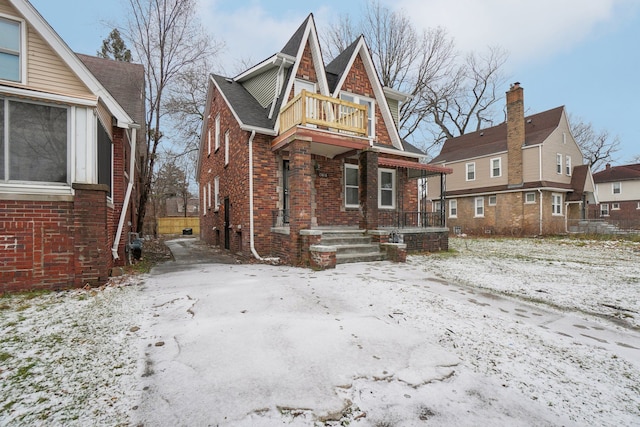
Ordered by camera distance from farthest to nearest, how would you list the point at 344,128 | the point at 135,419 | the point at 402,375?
the point at 344,128 < the point at 402,375 < the point at 135,419

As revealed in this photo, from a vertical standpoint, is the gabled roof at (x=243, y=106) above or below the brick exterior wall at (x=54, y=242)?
above

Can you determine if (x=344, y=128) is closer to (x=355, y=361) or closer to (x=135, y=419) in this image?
(x=355, y=361)

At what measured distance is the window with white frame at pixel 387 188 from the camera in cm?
1231

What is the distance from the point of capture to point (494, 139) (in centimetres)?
2342

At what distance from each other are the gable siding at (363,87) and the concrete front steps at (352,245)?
5115 mm

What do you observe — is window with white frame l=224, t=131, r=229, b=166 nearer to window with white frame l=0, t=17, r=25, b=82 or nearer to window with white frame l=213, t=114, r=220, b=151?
window with white frame l=213, t=114, r=220, b=151

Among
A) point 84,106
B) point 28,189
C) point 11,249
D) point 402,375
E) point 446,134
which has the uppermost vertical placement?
point 446,134

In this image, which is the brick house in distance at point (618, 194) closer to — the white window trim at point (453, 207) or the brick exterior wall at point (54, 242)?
the white window trim at point (453, 207)

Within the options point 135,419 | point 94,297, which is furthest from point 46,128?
point 135,419

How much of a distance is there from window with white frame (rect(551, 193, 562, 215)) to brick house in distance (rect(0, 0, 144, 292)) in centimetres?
2467

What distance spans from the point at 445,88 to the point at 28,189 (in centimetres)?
2697

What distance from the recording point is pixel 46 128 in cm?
535

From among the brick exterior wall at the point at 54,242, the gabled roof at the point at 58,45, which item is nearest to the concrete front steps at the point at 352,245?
the brick exterior wall at the point at 54,242

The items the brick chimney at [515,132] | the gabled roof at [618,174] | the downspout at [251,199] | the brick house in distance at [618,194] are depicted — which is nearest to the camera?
the downspout at [251,199]
